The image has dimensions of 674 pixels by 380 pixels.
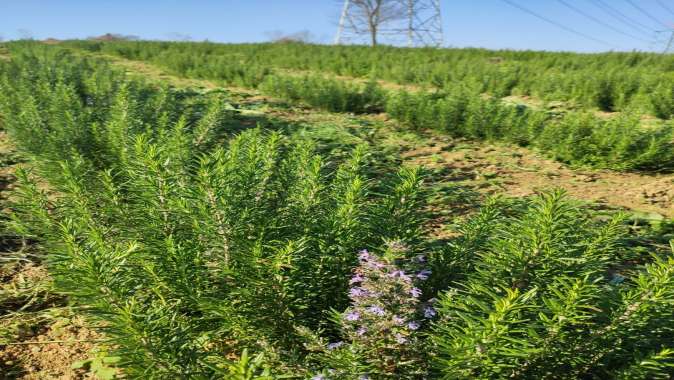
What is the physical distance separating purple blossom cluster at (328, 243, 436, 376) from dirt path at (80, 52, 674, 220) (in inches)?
121

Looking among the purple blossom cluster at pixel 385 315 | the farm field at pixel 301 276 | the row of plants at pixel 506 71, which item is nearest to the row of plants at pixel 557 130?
the row of plants at pixel 506 71

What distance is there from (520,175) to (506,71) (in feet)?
25.2

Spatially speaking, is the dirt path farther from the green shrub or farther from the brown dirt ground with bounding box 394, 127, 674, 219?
the green shrub

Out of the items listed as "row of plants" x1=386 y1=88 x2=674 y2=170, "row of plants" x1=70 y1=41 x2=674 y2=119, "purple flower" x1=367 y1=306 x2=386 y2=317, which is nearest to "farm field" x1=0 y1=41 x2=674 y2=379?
"purple flower" x1=367 y1=306 x2=386 y2=317

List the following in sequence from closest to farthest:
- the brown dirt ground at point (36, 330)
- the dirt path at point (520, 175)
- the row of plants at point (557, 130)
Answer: the brown dirt ground at point (36, 330)
the dirt path at point (520, 175)
the row of plants at point (557, 130)

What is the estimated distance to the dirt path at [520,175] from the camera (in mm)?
4164

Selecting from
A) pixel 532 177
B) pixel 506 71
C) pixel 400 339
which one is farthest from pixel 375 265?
pixel 506 71

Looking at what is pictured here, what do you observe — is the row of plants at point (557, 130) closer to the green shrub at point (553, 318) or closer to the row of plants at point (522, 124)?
the row of plants at point (522, 124)

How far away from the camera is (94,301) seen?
1443mm

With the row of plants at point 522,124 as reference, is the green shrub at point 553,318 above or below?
below

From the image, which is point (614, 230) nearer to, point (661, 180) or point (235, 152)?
point (235, 152)

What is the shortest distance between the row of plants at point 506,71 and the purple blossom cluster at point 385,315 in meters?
5.28

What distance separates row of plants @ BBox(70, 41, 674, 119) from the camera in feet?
29.3

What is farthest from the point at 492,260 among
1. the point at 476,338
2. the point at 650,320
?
the point at 650,320
